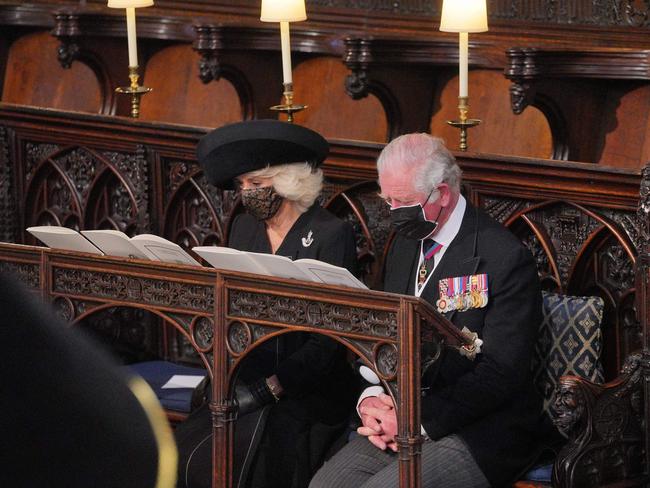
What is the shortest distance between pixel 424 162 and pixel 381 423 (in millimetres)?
770

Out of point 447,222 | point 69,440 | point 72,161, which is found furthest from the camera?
point 72,161

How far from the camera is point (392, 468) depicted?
3.73m

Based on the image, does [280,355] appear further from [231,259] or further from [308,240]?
[231,259]

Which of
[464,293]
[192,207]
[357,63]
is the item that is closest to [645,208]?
[464,293]

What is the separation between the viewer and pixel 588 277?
4.33m

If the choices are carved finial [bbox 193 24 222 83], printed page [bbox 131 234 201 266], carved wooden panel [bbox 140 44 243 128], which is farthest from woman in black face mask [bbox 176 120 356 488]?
carved wooden panel [bbox 140 44 243 128]

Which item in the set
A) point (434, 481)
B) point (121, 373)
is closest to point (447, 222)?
point (434, 481)

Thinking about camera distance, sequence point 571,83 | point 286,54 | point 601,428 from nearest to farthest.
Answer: point 601,428, point 286,54, point 571,83

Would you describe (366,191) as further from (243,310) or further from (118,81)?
(118,81)

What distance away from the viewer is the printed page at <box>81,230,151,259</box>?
4070 millimetres

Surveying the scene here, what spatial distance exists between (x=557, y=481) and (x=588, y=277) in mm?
882

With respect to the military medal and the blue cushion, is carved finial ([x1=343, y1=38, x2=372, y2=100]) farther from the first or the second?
the military medal

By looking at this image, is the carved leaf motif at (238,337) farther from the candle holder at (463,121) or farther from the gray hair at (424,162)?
the candle holder at (463,121)

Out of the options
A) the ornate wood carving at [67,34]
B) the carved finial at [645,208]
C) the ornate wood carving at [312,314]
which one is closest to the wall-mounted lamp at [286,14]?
the ornate wood carving at [312,314]
